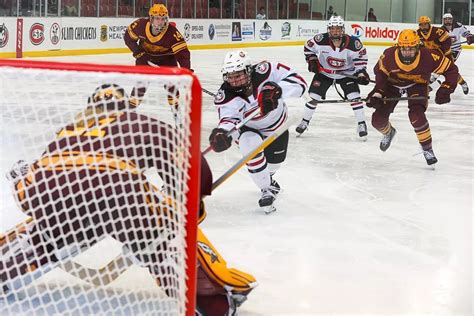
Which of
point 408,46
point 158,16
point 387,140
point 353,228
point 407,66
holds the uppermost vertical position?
point 158,16

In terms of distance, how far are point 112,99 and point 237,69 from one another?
166 cm

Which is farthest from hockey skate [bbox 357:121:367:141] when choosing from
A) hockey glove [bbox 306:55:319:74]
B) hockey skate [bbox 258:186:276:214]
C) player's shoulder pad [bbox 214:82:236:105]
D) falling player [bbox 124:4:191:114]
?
player's shoulder pad [bbox 214:82:236:105]

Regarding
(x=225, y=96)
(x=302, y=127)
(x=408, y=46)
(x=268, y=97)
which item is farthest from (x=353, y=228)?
(x=302, y=127)

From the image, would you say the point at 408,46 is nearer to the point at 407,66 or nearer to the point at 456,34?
the point at 407,66

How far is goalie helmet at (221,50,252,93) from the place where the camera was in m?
4.07

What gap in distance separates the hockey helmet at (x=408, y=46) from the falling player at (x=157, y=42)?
1935 mm

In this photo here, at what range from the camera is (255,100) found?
14.1 feet

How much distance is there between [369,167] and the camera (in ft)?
18.8

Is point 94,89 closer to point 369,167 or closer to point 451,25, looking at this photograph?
point 369,167

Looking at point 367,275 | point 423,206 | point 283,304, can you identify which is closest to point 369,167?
point 423,206

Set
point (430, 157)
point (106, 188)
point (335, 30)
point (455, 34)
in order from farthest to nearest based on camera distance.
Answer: point (455, 34), point (335, 30), point (430, 157), point (106, 188)

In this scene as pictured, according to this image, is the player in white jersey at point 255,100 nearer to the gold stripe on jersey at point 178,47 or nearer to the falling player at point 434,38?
the gold stripe on jersey at point 178,47

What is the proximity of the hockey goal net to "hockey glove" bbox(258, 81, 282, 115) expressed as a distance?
131 cm

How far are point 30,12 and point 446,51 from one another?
5617 mm
